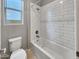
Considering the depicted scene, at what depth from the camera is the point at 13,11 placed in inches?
142

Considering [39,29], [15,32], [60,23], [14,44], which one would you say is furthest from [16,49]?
[60,23]

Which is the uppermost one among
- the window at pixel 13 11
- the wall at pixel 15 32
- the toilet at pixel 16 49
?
the window at pixel 13 11

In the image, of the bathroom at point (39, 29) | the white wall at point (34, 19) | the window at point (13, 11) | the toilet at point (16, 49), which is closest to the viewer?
the bathroom at point (39, 29)

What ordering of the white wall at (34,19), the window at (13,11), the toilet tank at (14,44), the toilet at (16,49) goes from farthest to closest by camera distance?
the white wall at (34,19) → the window at (13,11) → the toilet tank at (14,44) → the toilet at (16,49)

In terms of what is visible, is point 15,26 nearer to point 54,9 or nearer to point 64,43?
point 54,9

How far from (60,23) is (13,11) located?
5.29 feet

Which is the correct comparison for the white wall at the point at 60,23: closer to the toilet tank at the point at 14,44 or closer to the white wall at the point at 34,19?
the white wall at the point at 34,19

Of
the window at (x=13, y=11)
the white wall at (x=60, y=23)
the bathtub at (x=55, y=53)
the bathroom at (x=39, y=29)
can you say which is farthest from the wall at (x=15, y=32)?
the bathtub at (x=55, y=53)

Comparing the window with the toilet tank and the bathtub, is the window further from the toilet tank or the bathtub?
the bathtub

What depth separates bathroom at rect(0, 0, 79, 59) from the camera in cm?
224

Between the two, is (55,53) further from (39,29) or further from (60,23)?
(39,29)

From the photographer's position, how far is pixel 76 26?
2.05 metres

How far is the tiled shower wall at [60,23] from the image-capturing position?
7.29 ft

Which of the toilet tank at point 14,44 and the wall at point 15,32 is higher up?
the wall at point 15,32
